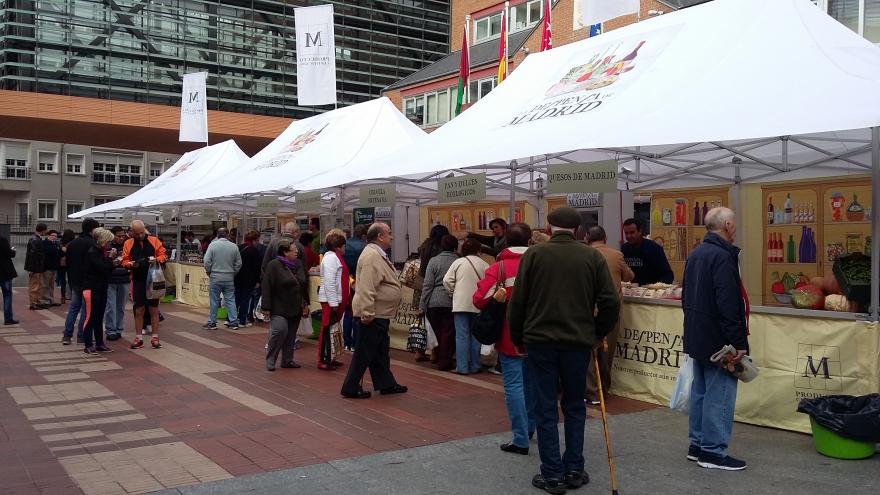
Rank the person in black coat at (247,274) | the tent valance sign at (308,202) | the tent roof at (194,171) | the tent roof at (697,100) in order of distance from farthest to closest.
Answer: the tent roof at (194,171) < the person in black coat at (247,274) < the tent valance sign at (308,202) < the tent roof at (697,100)

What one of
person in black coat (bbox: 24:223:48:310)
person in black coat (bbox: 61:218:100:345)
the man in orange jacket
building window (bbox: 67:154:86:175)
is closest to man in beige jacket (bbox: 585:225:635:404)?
the man in orange jacket

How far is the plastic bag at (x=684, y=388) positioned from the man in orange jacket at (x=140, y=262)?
24.0 feet

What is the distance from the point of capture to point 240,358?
9914mm

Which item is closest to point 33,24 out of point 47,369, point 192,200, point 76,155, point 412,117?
point 76,155

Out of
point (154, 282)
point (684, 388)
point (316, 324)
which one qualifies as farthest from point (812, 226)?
point (154, 282)

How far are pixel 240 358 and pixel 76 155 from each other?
1819 inches

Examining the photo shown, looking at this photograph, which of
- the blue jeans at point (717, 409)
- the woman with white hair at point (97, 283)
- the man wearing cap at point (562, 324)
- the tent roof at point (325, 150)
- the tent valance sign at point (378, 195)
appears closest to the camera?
the man wearing cap at point (562, 324)

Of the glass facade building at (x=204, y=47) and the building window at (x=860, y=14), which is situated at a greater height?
the glass facade building at (x=204, y=47)

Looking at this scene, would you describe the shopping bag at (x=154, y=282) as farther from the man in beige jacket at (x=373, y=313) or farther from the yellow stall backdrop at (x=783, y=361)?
the yellow stall backdrop at (x=783, y=361)

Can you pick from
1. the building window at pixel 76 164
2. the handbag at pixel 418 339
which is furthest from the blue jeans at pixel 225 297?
the building window at pixel 76 164

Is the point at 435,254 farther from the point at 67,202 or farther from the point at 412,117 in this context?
the point at 67,202

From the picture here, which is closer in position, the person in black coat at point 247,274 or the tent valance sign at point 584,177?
the tent valance sign at point 584,177

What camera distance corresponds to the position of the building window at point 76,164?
50.0 metres

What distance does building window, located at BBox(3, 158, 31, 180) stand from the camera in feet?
156
